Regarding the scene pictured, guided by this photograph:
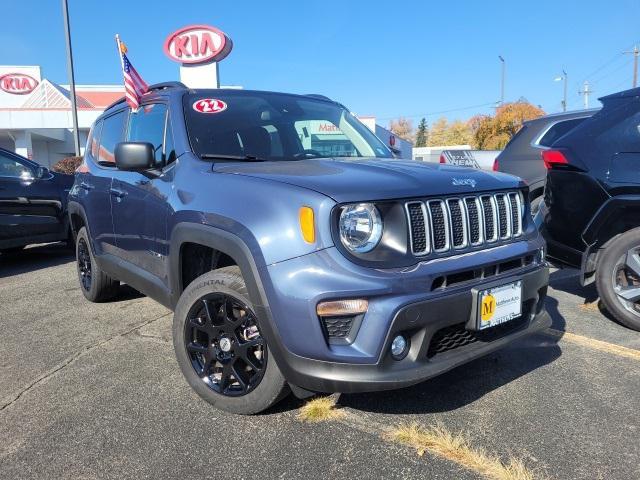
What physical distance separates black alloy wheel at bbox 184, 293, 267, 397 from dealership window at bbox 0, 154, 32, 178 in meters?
5.47

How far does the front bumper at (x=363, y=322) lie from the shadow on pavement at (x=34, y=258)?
581 cm

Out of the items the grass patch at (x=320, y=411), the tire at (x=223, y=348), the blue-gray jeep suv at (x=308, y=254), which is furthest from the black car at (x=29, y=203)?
the grass patch at (x=320, y=411)

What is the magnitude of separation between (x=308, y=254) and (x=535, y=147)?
5254mm

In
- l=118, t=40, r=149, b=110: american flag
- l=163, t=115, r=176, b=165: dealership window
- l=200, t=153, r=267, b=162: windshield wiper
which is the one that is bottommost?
l=200, t=153, r=267, b=162: windshield wiper

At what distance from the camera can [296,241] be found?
2.38m

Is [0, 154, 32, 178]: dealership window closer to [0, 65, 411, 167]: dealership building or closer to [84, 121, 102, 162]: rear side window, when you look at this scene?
[84, 121, 102, 162]: rear side window

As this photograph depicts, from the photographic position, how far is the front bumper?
2293 millimetres

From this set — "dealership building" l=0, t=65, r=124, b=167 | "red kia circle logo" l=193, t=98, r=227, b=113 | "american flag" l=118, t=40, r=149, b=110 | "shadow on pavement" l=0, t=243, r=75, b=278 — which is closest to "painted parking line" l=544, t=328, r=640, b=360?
"red kia circle logo" l=193, t=98, r=227, b=113

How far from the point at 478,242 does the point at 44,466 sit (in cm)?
236

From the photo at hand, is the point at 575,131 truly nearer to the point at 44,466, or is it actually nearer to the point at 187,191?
the point at 187,191

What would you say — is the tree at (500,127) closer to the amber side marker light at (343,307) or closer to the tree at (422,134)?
the amber side marker light at (343,307)

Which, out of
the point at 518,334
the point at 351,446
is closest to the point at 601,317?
the point at 518,334

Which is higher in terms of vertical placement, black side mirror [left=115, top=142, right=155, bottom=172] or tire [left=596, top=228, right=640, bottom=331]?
black side mirror [left=115, top=142, right=155, bottom=172]

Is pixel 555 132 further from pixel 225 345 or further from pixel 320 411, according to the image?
pixel 225 345
